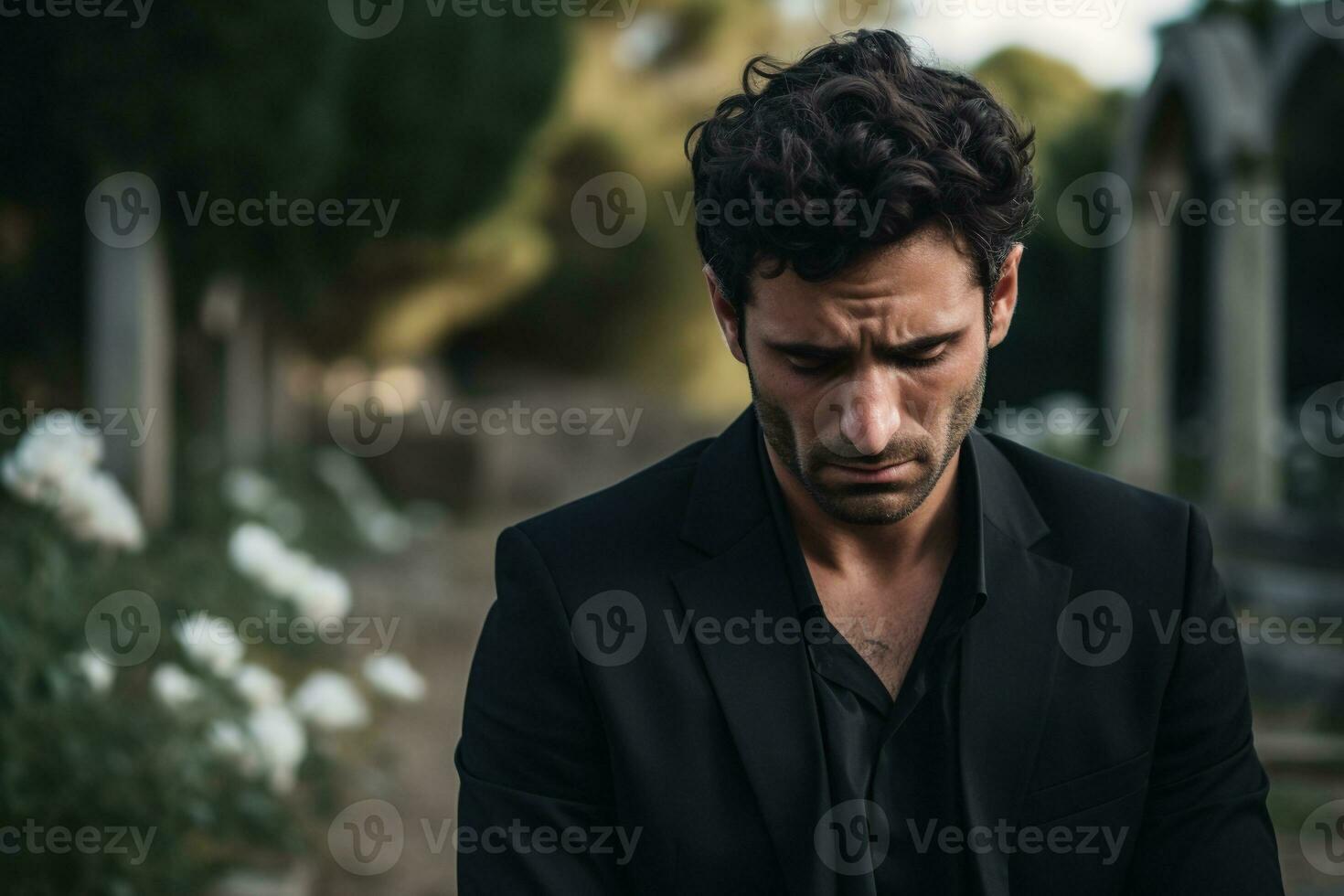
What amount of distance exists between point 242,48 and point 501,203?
5.03m

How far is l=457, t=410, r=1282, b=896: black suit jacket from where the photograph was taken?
194 cm

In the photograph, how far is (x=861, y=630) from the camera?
6.82ft

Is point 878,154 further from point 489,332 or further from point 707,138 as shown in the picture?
point 489,332

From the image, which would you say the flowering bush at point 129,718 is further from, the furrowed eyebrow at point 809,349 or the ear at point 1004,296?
the ear at point 1004,296

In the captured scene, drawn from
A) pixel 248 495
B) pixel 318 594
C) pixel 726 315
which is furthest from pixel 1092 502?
pixel 248 495

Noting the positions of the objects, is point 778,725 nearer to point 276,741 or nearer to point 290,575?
point 276,741

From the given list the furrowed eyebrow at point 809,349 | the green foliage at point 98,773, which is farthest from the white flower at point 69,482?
the furrowed eyebrow at point 809,349

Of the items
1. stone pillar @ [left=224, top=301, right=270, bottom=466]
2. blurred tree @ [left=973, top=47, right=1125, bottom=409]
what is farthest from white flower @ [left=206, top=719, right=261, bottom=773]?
blurred tree @ [left=973, top=47, right=1125, bottom=409]

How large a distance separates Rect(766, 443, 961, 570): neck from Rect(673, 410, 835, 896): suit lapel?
0.18ft

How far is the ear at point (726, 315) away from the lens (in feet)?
6.75

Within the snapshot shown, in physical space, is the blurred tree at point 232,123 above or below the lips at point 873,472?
above

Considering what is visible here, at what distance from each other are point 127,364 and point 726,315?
579 cm

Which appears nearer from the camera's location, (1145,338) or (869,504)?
(869,504)

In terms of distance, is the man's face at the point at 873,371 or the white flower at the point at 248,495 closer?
the man's face at the point at 873,371
